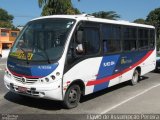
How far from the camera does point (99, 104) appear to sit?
9953 millimetres

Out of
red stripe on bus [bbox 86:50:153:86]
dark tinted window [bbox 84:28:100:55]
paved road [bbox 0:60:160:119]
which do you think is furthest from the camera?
red stripe on bus [bbox 86:50:153:86]

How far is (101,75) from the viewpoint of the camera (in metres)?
10.6

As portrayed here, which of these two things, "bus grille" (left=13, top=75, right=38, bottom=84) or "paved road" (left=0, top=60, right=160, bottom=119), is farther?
"paved road" (left=0, top=60, right=160, bottom=119)

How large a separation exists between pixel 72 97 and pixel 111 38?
3101 millimetres

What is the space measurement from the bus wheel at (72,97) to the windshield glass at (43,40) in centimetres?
105

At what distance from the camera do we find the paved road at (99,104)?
353 inches

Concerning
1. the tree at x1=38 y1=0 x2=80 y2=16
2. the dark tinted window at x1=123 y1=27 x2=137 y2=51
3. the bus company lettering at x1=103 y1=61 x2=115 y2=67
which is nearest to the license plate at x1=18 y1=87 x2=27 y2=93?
the bus company lettering at x1=103 y1=61 x2=115 y2=67

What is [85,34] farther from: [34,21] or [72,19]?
[34,21]

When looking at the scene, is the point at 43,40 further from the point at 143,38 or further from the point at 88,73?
the point at 143,38

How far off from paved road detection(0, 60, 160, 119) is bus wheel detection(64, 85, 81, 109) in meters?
0.15

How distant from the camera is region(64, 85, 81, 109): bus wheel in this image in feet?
29.6

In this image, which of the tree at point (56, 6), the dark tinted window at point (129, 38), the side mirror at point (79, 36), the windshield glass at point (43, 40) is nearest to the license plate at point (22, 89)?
the windshield glass at point (43, 40)

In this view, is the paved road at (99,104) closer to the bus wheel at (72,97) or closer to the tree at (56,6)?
the bus wheel at (72,97)

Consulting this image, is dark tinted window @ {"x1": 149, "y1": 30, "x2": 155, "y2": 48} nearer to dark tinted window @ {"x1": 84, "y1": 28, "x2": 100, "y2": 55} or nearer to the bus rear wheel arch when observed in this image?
the bus rear wheel arch
